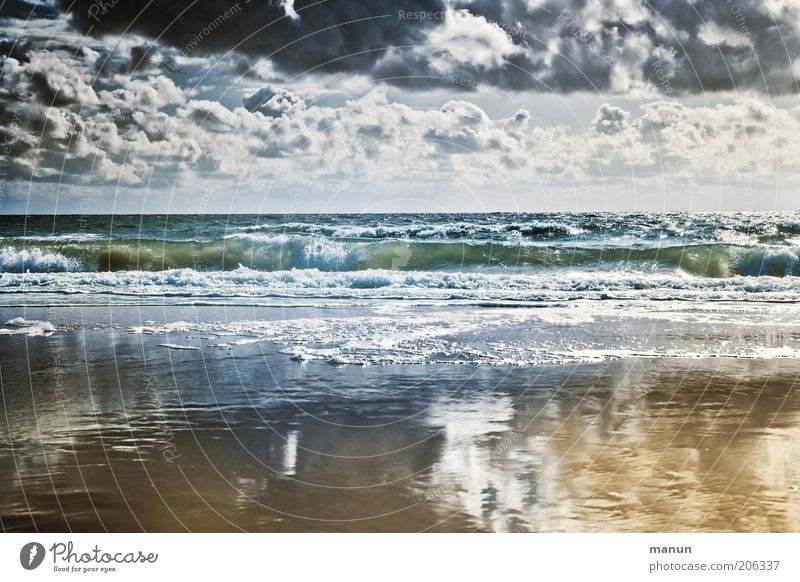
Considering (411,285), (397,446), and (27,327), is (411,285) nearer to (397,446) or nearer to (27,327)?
(27,327)

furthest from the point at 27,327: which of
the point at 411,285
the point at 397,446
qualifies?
the point at 411,285

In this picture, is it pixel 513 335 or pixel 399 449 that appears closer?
pixel 399 449

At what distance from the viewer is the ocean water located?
4.35m

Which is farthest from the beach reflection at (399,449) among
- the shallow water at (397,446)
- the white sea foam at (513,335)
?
the white sea foam at (513,335)

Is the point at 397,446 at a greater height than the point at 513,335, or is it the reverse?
the point at 513,335

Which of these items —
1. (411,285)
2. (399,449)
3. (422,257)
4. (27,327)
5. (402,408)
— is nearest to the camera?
(399,449)

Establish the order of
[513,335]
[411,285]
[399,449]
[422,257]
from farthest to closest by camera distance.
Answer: [422,257], [411,285], [513,335], [399,449]

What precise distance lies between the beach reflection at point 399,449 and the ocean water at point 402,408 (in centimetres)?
2

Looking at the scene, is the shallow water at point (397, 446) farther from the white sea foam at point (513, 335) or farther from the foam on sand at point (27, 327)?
the foam on sand at point (27, 327)

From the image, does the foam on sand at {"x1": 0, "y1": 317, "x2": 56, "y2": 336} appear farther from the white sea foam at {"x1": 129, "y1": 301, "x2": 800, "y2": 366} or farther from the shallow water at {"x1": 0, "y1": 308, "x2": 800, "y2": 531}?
the shallow water at {"x1": 0, "y1": 308, "x2": 800, "y2": 531}

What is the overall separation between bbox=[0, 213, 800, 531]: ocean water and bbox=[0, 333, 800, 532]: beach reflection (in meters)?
0.02

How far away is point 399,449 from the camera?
518 cm

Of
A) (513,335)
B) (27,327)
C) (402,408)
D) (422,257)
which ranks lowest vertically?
(27,327)

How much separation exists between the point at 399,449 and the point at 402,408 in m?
0.98
